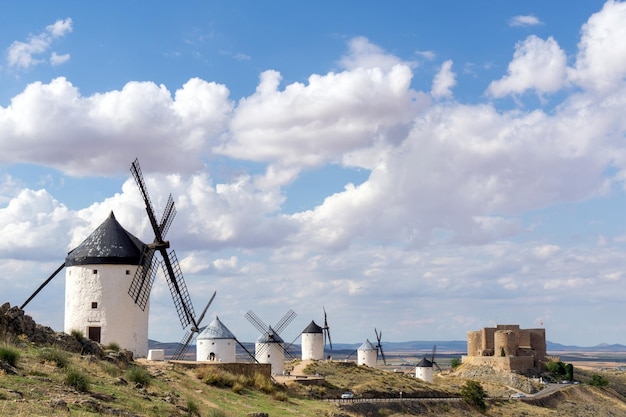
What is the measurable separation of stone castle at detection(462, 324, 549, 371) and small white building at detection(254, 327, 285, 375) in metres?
28.5

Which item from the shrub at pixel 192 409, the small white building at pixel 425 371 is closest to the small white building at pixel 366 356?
the small white building at pixel 425 371

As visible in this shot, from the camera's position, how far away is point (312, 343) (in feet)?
200

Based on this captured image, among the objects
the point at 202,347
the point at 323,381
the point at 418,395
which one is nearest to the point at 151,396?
the point at 202,347

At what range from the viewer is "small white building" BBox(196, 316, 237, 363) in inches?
1619

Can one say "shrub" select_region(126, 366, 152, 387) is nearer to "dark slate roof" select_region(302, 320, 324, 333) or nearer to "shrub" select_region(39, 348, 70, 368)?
"shrub" select_region(39, 348, 70, 368)

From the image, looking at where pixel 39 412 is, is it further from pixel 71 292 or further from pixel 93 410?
pixel 71 292

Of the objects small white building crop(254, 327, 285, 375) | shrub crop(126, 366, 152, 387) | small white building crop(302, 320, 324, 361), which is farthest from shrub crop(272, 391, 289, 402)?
small white building crop(302, 320, 324, 361)

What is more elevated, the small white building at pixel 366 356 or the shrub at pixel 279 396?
the shrub at pixel 279 396

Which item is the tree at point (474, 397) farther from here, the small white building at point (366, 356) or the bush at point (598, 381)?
the bush at point (598, 381)

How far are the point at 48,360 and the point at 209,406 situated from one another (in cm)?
462

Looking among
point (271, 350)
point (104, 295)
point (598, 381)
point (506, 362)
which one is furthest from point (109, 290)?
point (598, 381)

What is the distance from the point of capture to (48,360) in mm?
19062

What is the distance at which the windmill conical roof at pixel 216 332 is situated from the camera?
4153 centimetres

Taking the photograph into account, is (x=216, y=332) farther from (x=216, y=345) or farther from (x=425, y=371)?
(x=425, y=371)
